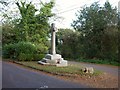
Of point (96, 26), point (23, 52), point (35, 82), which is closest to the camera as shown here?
point (35, 82)

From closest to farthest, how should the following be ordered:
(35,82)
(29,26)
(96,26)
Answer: (35,82) → (96,26) → (29,26)

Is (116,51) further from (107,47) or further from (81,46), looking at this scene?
(81,46)

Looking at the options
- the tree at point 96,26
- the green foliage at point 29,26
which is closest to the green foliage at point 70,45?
the tree at point 96,26

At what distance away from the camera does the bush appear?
1046 inches

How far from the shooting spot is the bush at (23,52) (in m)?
26.6

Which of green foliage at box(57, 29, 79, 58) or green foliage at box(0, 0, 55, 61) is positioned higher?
green foliage at box(0, 0, 55, 61)

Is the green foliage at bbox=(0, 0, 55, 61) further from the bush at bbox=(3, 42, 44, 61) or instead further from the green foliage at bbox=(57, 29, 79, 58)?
the bush at bbox=(3, 42, 44, 61)

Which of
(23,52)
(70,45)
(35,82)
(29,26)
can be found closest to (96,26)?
(70,45)

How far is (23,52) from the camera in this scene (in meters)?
27.7

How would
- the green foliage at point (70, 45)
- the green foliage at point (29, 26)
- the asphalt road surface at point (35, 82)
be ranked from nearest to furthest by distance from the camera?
the asphalt road surface at point (35, 82) < the green foliage at point (70, 45) < the green foliage at point (29, 26)

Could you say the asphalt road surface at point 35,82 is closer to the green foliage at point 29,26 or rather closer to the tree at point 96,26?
the tree at point 96,26

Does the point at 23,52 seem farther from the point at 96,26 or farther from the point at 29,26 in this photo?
the point at 29,26

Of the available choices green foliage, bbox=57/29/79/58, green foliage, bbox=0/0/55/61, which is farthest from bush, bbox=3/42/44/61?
green foliage, bbox=0/0/55/61

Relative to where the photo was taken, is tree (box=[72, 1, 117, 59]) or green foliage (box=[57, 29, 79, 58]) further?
green foliage (box=[57, 29, 79, 58])
